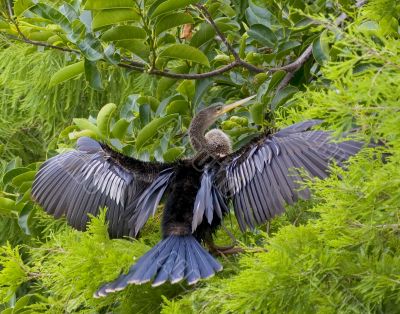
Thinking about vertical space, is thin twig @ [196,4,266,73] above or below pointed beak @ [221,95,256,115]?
above

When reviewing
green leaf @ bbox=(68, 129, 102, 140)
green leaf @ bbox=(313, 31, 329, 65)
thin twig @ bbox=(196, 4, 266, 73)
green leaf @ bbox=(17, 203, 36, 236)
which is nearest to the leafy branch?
thin twig @ bbox=(196, 4, 266, 73)

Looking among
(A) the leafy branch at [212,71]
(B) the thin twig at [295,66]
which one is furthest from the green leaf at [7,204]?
(B) the thin twig at [295,66]

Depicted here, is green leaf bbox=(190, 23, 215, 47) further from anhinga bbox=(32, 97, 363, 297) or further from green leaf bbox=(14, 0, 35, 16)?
green leaf bbox=(14, 0, 35, 16)

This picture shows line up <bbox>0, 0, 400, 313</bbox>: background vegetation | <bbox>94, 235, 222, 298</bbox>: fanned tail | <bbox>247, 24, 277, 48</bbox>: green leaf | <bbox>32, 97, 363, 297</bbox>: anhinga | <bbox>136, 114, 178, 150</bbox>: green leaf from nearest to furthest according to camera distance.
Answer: <bbox>0, 0, 400, 313</bbox>: background vegetation → <bbox>94, 235, 222, 298</bbox>: fanned tail → <bbox>32, 97, 363, 297</bbox>: anhinga → <bbox>136, 114, 178, 150</bbox>: green leaf → <bbox>247, 24, 277, 48</bbox>: green leaf

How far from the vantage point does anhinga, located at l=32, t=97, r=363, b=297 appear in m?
2.88

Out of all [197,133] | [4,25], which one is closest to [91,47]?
[4,25]

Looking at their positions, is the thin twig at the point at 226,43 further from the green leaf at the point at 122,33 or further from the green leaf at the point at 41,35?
the green leaf at the point at 41,35

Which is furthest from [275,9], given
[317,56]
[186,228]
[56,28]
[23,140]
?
[23,140]

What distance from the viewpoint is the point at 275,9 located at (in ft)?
12.8

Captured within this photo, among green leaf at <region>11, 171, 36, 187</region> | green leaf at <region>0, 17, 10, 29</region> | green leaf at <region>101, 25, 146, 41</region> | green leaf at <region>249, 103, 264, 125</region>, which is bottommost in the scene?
green leaf at <region>11, 171, 36, 187</region>

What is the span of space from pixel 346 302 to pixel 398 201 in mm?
267

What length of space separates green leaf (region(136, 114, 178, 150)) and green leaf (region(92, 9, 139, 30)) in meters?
0.44

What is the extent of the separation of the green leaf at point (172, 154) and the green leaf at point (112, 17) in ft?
1.87

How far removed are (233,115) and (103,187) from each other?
0.76 metres
